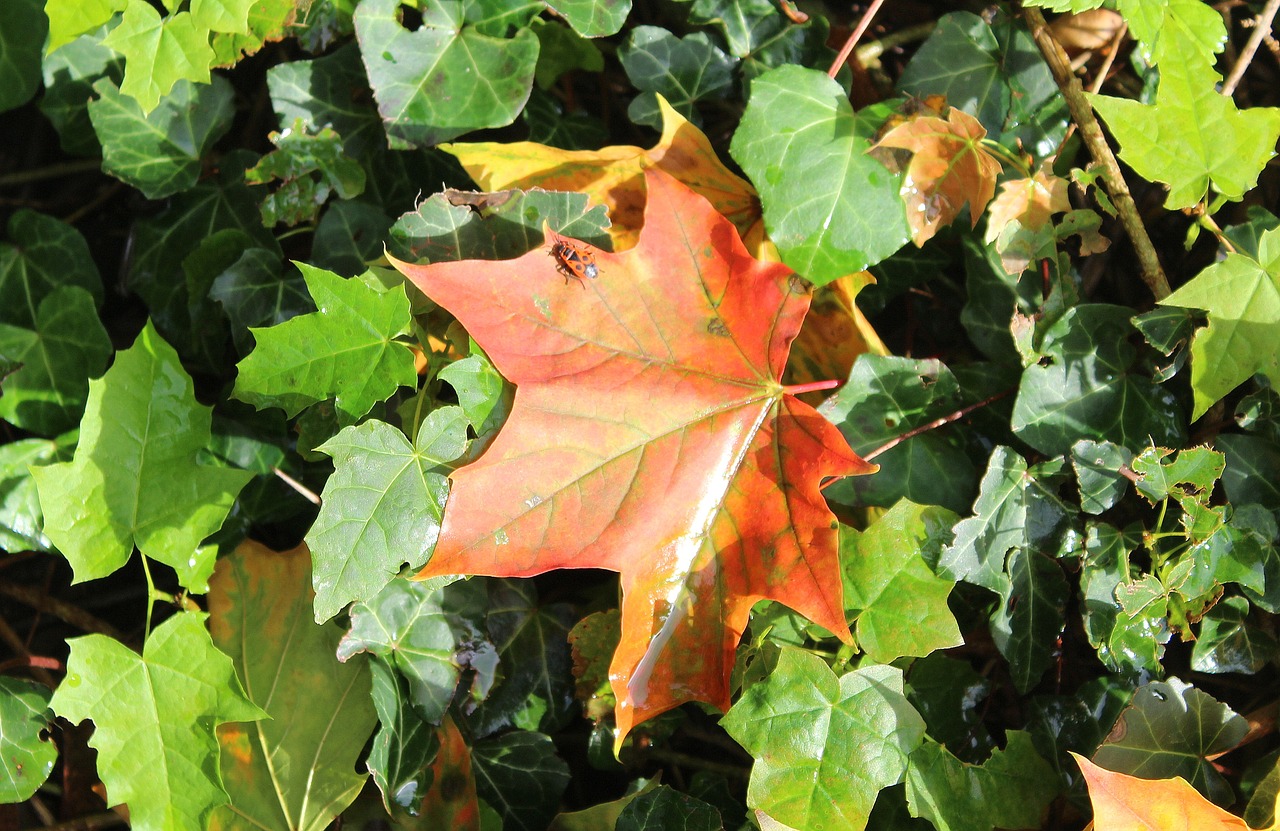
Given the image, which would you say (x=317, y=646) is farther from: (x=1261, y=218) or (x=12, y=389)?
(x=1261, y=218)

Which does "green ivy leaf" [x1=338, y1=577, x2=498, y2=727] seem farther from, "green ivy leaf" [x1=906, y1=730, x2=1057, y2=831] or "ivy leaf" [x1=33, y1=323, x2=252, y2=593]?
"green ivy leaf" [x1=906, y1=730, x2=1057, y2=831]

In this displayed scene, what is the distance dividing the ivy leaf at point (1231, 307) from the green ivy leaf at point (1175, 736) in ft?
1.15

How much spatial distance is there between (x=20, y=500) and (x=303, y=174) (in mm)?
622

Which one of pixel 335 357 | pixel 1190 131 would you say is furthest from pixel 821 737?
pixel 1190 131

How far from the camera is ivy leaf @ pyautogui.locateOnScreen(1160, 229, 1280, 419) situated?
106 centimetres

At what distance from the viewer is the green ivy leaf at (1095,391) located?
1.16 metres

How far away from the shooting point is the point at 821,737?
1.05 m

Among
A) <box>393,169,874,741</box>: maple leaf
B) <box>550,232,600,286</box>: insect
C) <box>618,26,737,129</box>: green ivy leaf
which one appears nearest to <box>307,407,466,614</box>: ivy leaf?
<box>393,169,874,741</box>: maple leaf

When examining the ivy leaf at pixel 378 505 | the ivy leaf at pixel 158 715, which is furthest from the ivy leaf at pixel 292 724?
the ivy leaf at pixel 378 505

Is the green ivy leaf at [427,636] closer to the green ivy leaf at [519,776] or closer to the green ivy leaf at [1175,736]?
the green ivy leaf at [519,776]

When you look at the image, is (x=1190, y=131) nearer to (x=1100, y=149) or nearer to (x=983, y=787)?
(x=1100, y=149)

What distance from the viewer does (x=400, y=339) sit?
1.13 m

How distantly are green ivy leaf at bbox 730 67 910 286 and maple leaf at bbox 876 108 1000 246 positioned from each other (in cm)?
2

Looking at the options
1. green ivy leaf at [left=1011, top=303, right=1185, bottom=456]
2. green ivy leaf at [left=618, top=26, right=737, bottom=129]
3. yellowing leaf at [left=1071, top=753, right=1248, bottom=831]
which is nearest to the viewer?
yellowing leaf at [left=1071, top=753, right=1248, bottom=831]
